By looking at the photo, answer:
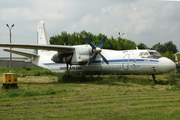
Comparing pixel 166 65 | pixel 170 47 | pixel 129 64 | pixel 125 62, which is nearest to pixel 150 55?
pixel 166 65

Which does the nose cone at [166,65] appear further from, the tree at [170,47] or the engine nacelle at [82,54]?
the tree at [170,47]

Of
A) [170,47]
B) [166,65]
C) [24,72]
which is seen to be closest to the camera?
[166,65]

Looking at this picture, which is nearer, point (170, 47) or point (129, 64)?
point (129, 64)

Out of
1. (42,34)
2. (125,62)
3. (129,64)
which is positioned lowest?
(129,64)

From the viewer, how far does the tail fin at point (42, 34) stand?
78.6 ft

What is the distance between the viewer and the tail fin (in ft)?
78.6

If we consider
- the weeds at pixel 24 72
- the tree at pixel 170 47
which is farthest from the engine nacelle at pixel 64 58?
the tree at pixel 170 47

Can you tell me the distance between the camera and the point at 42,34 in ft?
79.3

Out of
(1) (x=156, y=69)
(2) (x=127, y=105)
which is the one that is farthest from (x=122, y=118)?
(1) (x=156, y=69)

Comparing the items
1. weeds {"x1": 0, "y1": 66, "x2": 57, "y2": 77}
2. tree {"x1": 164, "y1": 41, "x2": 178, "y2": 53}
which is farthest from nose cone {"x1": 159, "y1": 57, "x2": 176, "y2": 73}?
tree {"x1": 164, "y1": 41, "x2": 178, "y2": 53}

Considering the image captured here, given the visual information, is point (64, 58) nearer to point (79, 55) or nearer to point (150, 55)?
point (79, 55)

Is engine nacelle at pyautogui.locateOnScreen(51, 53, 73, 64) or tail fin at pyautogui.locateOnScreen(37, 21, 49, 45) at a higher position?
tail fin at pyautogui.locateOnScreen(37, 21, 49, 45)

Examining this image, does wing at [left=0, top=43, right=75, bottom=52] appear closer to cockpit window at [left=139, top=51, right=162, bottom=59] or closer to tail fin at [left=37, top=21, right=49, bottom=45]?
cockpit window at [left=139, top=51, right=162, bottom=59]

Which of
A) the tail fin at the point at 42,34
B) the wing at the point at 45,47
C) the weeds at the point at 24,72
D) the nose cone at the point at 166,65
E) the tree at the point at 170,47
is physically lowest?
the weeds at the point at 24,72
